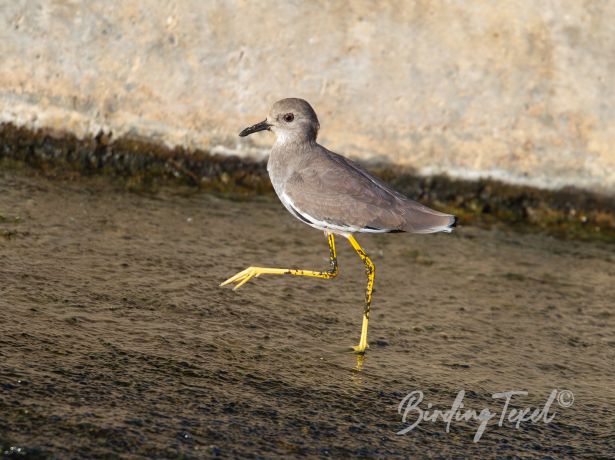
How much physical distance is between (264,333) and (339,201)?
2.54 ft

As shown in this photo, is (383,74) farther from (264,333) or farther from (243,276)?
(264,333)

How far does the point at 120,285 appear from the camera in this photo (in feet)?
17.9

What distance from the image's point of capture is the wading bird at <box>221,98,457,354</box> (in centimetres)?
530

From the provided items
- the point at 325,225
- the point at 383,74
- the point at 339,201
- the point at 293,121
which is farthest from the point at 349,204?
the point at 383,74

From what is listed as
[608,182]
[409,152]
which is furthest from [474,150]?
[608,182]

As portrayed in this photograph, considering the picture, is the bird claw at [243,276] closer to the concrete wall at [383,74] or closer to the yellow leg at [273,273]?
the yellow leg at [273,273]

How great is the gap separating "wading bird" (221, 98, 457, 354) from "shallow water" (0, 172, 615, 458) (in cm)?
32

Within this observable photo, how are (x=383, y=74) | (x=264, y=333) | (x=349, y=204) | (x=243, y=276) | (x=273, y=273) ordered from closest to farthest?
(x=264, y=333) → (x=349, y=204) → (x=243, y=276) → (x=273, y=273) → (x=383, y=74)

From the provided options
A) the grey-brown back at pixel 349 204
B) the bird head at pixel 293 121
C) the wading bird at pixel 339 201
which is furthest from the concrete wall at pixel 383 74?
the grey-brown back at pixel 349 204

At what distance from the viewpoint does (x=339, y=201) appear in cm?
531

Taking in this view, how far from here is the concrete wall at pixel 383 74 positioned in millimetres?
7598

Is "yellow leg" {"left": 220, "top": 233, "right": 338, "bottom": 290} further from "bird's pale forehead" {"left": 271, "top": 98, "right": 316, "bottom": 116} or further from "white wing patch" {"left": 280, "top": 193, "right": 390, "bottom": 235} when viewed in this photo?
"bird's pale forehead" {"left": 271, "top": 98, "right": 316, "bottom": 116}

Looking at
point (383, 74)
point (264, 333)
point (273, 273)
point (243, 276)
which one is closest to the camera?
point (264, 333)

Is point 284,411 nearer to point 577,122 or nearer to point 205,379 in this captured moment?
point 205,379
